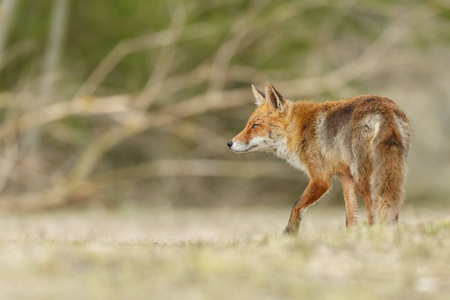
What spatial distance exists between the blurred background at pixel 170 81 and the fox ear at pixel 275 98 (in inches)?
276

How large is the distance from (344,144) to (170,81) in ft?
30.4

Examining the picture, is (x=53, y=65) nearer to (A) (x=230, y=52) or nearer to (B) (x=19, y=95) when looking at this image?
(B) (x=19, y=95)

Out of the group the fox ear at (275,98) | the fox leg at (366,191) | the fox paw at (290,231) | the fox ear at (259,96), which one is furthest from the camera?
the fox ear at (259,96)

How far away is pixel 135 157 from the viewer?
53.2ft

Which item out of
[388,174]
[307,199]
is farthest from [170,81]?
[388,174]

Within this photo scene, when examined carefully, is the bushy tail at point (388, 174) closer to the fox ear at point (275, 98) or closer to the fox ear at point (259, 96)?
the fox ear at point (275, 98)

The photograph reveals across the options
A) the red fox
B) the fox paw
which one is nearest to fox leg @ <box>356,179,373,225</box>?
the red fox

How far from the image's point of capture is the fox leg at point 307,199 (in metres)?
5.25

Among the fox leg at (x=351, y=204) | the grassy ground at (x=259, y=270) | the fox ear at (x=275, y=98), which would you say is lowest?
the grassy ground at (x=259, y=270)

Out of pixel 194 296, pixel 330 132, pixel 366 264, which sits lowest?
pixel 194 296

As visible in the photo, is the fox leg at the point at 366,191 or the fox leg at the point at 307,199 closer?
the fox leg at the point at 366,191

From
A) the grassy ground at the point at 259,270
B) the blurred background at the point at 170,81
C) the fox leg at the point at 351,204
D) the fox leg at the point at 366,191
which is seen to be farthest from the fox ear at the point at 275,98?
the blurred background at the point at 170,81

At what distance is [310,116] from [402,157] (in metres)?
1.12

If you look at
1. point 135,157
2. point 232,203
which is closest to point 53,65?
point 135,157
